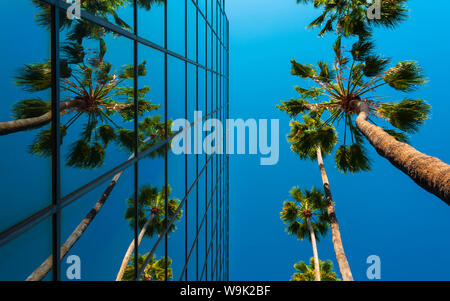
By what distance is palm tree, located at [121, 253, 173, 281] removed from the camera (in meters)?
3.65

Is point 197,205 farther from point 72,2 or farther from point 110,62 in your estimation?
point 72,2

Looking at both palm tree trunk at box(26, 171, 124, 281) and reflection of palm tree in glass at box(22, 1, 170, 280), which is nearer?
reflection of palm tree in glass at box(22, 1, 170, 280)

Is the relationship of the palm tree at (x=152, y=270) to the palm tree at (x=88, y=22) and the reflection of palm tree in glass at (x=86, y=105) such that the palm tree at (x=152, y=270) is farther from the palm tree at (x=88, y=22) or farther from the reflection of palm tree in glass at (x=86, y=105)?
the palm tree at (x=88, y=22)

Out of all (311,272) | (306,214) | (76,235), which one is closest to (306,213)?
(306,214)

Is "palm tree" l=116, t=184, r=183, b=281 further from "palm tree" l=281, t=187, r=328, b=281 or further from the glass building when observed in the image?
"palm tree" l=281, t=187, r=328, b=281

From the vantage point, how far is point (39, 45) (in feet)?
6.87

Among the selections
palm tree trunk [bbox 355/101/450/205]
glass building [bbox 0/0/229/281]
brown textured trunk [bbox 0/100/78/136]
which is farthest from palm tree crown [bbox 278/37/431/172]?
brown textured trunk [bbox 0/100/78/136]

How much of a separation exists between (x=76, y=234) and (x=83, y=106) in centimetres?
144

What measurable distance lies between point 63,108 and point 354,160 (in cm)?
1012

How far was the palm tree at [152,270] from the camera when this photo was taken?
3647mm

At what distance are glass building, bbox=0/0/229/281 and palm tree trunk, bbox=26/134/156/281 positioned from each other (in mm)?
12

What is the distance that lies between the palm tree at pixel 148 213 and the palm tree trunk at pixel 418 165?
4660 millimetres

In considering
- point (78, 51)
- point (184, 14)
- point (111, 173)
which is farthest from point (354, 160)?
point (78, 51)

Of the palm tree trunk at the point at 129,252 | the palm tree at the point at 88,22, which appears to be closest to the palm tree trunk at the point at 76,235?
the palm tree trunk at the point at 129,252
